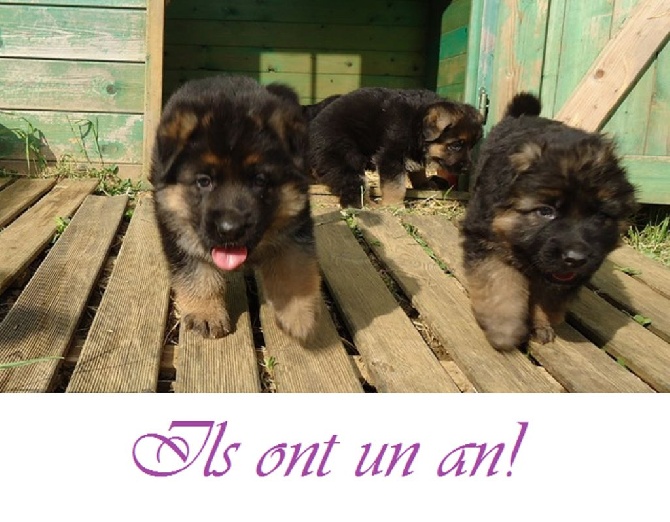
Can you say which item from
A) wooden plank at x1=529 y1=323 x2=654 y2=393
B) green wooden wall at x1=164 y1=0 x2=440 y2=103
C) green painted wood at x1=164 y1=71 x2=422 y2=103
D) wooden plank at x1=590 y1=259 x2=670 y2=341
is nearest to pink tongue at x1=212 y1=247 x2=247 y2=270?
wooden plank at x1=529 y1=323 x2=654 y2=393

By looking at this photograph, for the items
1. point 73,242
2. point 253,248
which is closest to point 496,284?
point 253,248

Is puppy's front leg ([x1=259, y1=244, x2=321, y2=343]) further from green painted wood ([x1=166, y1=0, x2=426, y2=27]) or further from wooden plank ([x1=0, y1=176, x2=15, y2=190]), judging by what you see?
green painted wood ([x1=166, y1=0, x2=426, y2=27])

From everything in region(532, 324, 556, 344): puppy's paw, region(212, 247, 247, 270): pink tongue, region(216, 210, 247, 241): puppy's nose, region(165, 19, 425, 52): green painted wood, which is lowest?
region(532, 324, 556, 344): puppy's paw

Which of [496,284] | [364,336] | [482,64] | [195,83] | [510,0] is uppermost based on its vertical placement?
[510,0]

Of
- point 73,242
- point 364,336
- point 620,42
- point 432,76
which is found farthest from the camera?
point 432,76

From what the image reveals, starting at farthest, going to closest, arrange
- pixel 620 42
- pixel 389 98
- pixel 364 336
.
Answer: pixel 389 98
pixel 620 42
pixel 364 336

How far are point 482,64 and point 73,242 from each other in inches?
150

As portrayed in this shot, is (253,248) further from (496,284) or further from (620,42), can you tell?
(620,42)

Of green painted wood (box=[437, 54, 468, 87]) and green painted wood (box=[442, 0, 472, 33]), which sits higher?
green painted wood (box=[442, 0, 472, 33])

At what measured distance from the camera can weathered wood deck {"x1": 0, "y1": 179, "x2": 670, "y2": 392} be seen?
2.44 metres

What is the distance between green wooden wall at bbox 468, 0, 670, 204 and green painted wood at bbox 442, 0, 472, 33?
1.52 meters

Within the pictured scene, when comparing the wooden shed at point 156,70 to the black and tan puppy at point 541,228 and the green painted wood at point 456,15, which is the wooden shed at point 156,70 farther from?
the black and tan puppy at point 541,228

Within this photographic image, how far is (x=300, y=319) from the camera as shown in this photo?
2693mm

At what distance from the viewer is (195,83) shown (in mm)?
3311
